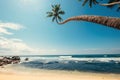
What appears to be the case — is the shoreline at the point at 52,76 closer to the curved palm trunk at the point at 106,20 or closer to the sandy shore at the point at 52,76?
the sandy shore at the point at 52,76

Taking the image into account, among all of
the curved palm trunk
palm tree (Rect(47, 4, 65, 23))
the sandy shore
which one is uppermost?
palm tree (Rect(47, 4, 65, 23))

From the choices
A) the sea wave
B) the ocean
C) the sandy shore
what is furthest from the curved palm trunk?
the sea wave

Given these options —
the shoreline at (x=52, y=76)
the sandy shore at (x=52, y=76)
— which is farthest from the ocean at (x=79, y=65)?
the sandy shore at (x=52, y=76)

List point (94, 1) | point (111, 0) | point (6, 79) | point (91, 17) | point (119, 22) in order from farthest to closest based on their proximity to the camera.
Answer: point (94, 1), point (111, 0), point (6, 79), point (91, 17), point (119, 22)

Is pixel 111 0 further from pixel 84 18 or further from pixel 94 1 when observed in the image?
pixel 84 18

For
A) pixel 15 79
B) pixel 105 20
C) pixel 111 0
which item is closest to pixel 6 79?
pixel 15 79

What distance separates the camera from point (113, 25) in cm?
801

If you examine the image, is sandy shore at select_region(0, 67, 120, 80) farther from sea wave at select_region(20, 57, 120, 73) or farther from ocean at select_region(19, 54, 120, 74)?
sea wave at select_region(20, 57, 120, 73)

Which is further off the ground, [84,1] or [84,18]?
[84,1]

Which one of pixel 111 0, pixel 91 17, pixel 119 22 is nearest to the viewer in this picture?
pixel 119 22

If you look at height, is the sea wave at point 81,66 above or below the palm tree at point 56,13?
below

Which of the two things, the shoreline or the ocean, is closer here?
the shoreline

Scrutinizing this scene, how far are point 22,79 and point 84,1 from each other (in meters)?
12.0

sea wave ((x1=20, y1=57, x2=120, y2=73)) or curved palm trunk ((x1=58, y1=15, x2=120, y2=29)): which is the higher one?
curved palm trunk ((x1=58, y1=15, x2=120, y2=29))
